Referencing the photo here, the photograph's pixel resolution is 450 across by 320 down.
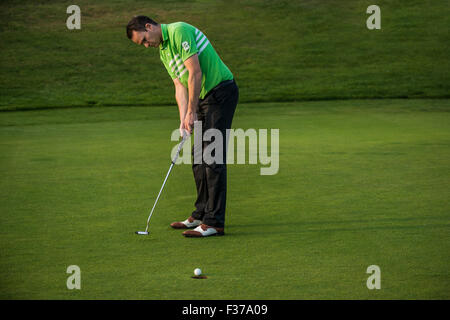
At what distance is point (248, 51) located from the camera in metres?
24.3

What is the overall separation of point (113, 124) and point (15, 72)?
10.3 metres

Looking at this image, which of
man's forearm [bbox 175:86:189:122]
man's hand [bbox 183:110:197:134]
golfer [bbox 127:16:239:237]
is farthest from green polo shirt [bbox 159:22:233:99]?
man's hand [bbox 183:110:197:134]

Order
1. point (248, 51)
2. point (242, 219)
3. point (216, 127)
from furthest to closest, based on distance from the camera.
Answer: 1. point (248, 51)
2. point (242, 219)
3. point (216, 127)

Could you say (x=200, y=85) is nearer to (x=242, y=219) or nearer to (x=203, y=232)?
(x=203, y=232)

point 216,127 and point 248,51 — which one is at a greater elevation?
point 248,51

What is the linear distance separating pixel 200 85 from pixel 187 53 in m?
0.26

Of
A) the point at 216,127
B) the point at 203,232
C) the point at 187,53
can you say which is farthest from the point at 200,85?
the point at 203,232

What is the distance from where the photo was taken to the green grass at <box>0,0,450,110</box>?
19891 mm

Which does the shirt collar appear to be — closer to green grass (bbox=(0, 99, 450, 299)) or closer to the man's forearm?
the man's forearm

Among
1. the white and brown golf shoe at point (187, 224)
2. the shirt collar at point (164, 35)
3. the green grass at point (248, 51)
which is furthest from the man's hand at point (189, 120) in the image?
the green grass at point (248, 51)

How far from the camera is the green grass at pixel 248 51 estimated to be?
65.3ft

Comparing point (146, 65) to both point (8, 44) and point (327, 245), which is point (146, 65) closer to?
point (8, 44)

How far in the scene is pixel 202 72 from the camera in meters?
5.73
